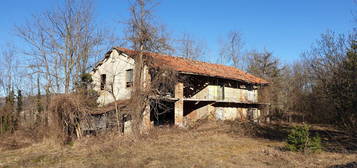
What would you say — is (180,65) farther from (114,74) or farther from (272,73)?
(272,73)

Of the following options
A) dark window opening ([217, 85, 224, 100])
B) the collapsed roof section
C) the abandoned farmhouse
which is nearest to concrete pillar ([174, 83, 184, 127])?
the abandoned farmhouse

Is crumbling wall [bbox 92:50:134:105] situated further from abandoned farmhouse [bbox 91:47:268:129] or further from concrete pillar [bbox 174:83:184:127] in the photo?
concrete pillar [bbox 174:83:184:127]

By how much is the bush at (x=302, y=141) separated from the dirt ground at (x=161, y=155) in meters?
0.31

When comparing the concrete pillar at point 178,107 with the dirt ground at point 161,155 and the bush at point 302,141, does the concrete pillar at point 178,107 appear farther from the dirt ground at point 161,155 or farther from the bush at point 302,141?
the bush at point 302,141

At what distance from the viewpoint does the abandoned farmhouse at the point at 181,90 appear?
19625 mm

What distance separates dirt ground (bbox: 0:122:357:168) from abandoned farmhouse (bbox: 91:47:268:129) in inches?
136

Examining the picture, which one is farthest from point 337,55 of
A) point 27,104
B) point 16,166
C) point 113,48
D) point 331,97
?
point 27,104

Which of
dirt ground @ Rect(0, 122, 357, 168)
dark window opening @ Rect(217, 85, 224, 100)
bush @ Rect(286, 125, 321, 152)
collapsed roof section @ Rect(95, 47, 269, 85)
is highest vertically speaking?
collapsed roof section @ Rect(95, 47, 269, 85)

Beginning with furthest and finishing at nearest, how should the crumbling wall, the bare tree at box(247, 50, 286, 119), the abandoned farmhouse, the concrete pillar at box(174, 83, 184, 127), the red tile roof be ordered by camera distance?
the bare tree at box(247, 50, 286, 119), the crumbling wall, the concrete pillar at box(174, 83, 184, 127), the abandoned farmhouse, the red tile roof

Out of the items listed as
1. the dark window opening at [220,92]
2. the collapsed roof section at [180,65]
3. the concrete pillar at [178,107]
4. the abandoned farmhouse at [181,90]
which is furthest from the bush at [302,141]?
the dark window opening at [220,92]

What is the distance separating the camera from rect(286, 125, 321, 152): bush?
37.3 ft

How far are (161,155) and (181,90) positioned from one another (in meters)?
10.3

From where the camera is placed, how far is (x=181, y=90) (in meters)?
21.5

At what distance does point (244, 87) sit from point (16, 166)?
21.9 m
